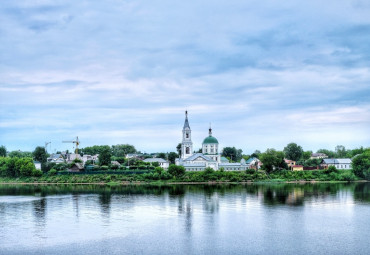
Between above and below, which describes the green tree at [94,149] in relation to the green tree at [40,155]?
above

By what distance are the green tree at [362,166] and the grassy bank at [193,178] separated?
4.80 feet

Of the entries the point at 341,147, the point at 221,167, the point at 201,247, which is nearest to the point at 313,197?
the point at 201,247

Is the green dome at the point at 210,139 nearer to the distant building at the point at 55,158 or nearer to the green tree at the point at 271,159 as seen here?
the green tree at the point at 271,159

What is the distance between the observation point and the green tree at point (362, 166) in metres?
84.2

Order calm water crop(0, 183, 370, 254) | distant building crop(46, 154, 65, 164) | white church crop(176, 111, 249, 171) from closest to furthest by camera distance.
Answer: calm water crop(0, 183, 370, 254), white church crop(176, 111, 249, 171), distant building crop(46, 154, 65, 164)

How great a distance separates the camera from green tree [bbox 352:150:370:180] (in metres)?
84.2

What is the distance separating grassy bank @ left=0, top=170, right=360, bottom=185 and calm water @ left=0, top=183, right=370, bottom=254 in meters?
32.5

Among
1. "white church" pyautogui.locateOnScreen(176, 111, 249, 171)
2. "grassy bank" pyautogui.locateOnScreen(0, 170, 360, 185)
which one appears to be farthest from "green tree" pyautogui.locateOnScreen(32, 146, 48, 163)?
"white church" pyautogui.locateOnScreen(176, 111, 249, 171)

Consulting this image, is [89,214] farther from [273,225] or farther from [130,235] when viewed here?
[273,225]

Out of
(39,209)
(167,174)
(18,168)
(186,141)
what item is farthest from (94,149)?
(39,209)

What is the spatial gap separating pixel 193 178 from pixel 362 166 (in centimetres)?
3483

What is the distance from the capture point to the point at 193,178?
8488 centimetres

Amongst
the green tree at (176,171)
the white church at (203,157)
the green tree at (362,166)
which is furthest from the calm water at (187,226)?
the white church at (203,157)

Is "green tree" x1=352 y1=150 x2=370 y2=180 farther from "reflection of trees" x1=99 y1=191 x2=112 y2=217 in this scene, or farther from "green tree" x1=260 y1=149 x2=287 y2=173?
"reflection of trees" x1=99 y1=191 x2=112 y2=217
